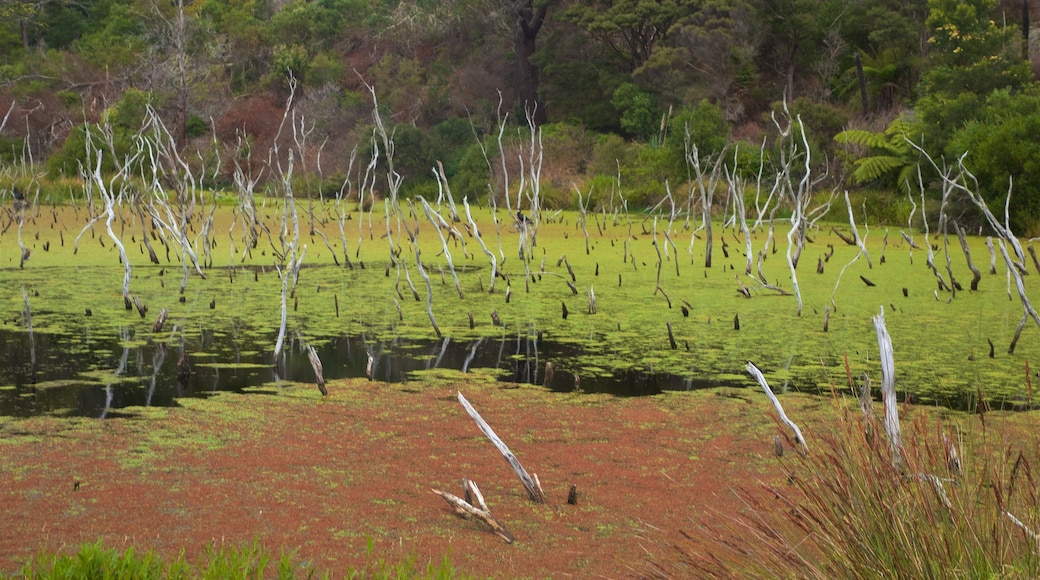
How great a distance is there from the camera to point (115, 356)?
21.8 ft

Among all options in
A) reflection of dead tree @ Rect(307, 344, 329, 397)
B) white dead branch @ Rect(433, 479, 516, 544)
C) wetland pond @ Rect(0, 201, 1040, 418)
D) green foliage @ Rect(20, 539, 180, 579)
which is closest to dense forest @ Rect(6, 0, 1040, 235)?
wetland pond @ Rect(0, 201, 1040, 418)

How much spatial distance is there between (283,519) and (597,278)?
677 centimetres

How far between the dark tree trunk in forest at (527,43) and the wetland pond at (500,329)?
1792cm

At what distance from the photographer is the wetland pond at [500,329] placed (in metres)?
6.04

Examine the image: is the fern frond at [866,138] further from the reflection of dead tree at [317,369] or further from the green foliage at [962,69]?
the reflection of dead tree at [317,369]

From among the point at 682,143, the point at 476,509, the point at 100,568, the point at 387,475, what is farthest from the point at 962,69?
the point at 100,568

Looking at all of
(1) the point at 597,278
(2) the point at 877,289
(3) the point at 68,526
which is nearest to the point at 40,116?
(1) the point at 597,278

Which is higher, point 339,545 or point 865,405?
point 865,405

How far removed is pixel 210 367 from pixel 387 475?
245 centimetres

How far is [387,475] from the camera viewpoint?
429 centimetres

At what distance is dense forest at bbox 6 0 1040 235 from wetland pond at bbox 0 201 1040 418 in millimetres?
2180

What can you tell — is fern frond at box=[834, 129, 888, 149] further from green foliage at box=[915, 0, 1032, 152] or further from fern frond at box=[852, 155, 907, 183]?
green foliage at box=[915, 0, 1032, 152]

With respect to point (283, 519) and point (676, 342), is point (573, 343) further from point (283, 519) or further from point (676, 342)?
point (283, 519)

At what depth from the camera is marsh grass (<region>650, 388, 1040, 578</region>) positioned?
2361 millimetres
